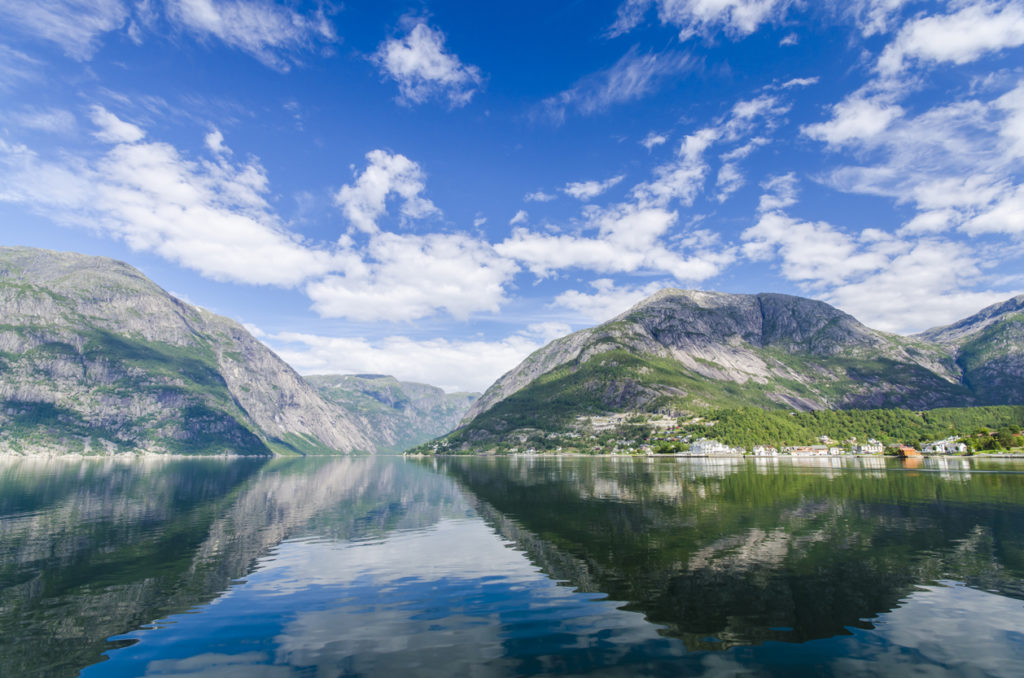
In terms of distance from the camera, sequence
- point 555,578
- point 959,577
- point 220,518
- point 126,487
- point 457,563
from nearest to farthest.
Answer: point 959,577, point 555,578, point 457,563, point 220,518, point 126,487

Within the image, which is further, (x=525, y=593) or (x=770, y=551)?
(x=770, y=551)

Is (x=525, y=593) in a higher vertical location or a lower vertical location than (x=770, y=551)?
lower

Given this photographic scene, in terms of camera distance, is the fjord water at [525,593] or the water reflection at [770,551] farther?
the water reflection at [770,551]

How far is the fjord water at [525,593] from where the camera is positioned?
2108cm

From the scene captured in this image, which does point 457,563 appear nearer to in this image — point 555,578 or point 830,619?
point 555,578

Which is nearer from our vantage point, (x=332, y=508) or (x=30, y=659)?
(x=30, y=659)

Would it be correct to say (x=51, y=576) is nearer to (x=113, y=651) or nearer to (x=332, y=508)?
(x=113, y=651)

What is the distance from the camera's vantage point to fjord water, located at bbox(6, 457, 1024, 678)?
830 inches

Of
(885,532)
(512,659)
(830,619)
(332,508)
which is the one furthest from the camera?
(332,508)

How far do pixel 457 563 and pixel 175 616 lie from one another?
1970 centimetres

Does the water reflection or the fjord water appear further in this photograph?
the water reflection

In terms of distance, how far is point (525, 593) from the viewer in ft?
102

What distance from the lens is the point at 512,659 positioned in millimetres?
20938

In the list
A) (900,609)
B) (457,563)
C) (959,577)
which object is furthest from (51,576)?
(959,577)
